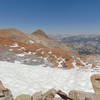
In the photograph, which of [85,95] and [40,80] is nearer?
[85,95]

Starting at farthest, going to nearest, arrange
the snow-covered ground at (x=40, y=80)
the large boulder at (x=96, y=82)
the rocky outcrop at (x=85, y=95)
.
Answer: the large boulder at (x=96, y=82)
the snow-covered ground at (x=40, y=80)
the rocky outcrop at (x=85, y=95)

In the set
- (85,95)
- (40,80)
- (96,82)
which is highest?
(40,80)

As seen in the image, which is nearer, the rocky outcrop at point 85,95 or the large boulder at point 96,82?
the rocky outcrop at point 85,95

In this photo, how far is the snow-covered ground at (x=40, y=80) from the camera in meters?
15.0

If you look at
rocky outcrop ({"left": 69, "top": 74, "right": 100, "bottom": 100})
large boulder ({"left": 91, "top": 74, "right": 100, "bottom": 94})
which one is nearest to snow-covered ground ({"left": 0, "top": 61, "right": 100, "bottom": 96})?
large boulder ({"left": 91, "top": 74, "right": 100, "bottom": 94})

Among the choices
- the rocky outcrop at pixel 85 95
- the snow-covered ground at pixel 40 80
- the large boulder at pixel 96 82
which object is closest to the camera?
the rocky outcrop at pixel 85 95

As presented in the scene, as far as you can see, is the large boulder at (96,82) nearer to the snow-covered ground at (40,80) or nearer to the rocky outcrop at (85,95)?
the rocky outcrop at (85,95)

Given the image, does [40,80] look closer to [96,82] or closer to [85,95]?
[96,82]

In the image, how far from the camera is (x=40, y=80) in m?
18.2

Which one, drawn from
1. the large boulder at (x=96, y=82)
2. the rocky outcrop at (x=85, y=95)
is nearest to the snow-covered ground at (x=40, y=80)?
the large boulder at (x=96, y=82)

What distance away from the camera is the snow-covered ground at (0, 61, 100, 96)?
49.3 feet

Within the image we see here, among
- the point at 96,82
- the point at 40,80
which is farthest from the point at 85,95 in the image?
the point at 40,80

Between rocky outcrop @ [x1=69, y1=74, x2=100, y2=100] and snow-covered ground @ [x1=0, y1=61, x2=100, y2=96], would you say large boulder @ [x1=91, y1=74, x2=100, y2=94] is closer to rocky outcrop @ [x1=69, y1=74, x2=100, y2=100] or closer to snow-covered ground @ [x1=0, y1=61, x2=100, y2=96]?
rocky outcrop @ [x1=69, y1=74, x2=100, y2=100]

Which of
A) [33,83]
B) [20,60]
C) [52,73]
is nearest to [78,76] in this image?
[52,73]
